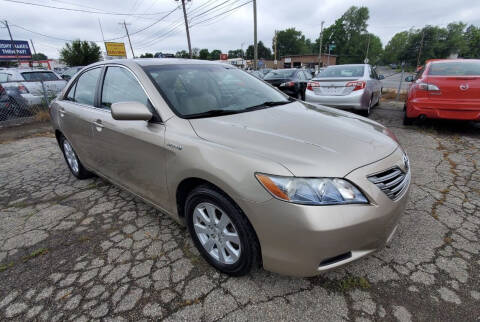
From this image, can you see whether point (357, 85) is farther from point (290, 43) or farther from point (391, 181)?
point (290, 43)

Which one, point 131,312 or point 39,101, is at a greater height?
point 39,101

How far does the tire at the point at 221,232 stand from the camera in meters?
1.60

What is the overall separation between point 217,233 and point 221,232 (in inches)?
1.9

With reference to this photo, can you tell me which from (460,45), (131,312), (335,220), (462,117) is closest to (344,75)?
A: (462,117)

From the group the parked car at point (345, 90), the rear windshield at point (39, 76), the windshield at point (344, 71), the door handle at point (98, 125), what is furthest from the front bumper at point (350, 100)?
the rear windshield at point (39, 76)

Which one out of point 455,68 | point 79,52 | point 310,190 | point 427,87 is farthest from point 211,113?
point 79,52

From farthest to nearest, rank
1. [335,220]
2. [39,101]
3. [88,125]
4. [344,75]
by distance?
[39,101], [344,75], [88,125], [335,220]

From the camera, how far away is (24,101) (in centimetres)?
782

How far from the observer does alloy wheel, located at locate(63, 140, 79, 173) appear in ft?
11.8

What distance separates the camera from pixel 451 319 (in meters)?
1.53

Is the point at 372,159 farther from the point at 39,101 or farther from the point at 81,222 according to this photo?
the point at 39,101

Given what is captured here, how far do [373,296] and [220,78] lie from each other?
7.38ft

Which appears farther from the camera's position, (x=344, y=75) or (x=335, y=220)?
(x=344, y=75)

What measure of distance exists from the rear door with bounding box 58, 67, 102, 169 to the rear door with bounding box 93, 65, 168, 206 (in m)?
0.22
